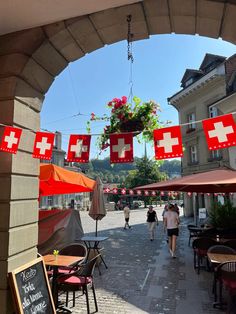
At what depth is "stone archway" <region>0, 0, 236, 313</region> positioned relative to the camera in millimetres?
3713

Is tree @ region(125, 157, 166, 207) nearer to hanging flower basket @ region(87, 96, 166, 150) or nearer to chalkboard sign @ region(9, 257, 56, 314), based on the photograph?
hanging flower basket @ region(87, 96, 166, 150)

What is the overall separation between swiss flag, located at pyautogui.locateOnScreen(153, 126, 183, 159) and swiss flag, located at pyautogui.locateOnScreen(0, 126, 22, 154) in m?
1.95

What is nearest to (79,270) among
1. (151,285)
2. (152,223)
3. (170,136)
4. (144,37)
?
(151,285)

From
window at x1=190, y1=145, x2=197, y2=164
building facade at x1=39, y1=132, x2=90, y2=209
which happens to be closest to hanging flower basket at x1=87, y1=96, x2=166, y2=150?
window at x1=190, y1=145, x2=197, y2=164

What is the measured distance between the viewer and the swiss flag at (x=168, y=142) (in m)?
4.28

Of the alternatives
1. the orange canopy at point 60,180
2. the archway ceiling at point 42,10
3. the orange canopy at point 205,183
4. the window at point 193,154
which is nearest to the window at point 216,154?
the window at point 193,154

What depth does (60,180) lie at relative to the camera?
23.8 ft

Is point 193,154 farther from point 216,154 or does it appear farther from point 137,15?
point 137,15

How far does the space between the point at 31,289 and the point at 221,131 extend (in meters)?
3.33

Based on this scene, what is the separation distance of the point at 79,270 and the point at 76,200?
56217 mm

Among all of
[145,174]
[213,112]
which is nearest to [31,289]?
[213,112]

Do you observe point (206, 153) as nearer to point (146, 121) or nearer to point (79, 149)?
point (146, 121)

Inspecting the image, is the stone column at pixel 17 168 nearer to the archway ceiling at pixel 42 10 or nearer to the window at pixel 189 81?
the archway ceiling at pixel 42 10

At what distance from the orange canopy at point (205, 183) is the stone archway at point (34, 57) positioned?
3.56 metres
